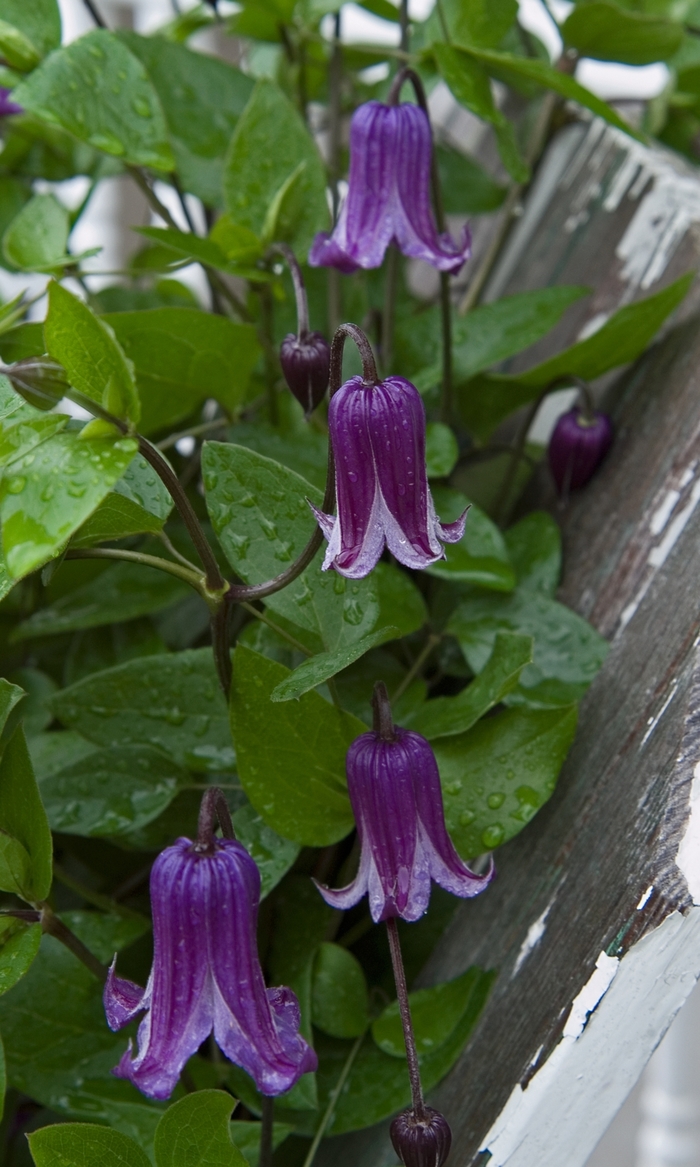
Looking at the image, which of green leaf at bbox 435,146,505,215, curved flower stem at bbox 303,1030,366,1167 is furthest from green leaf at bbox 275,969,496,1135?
green leaf at bbox 435,146,505,215

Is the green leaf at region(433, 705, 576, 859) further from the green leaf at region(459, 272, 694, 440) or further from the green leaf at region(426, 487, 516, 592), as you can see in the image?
the green leaf at region(459, 272, 694, 440)

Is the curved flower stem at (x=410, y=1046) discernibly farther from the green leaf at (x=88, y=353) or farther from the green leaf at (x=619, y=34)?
the green leaf at (x=619, y=34)

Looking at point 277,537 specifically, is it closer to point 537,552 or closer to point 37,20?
point 537,552

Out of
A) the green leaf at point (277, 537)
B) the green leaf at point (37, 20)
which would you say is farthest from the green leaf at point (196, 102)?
the green leaf at point (277, 537)

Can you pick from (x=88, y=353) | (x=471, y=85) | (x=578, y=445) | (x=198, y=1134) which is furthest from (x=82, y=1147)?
(x=471, y=85)

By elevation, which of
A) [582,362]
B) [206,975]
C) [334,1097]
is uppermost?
[582,362]
